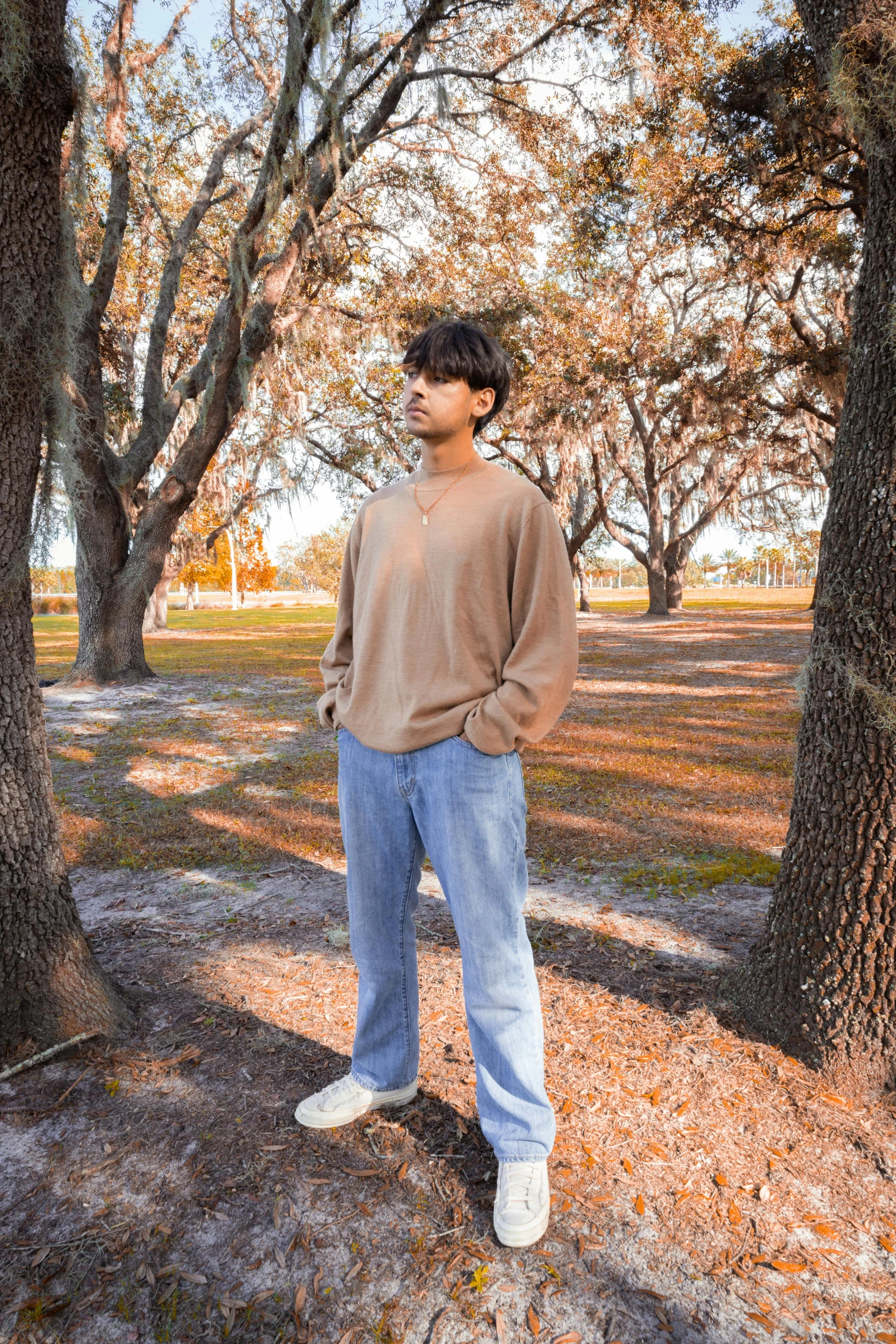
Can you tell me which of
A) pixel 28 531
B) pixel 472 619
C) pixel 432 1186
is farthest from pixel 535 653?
pixel 28 531

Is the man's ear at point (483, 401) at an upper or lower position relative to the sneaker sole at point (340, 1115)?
upper

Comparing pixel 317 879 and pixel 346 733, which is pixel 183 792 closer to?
pixel 317 879

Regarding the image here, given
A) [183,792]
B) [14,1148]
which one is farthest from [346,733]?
[183,792]

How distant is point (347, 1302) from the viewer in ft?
5.13

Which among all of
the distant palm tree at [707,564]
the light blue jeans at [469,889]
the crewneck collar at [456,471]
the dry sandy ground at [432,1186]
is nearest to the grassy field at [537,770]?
the dry sandy ground at [432,1186]

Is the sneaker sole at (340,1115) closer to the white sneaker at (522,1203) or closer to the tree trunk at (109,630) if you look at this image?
the white sneaker at (522,1203)

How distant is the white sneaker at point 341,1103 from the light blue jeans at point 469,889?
0.94ft

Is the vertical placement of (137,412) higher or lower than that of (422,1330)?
higher

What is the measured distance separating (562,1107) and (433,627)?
1.40 m

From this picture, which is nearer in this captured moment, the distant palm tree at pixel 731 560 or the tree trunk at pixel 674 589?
the tree trunk at pixel 674 589

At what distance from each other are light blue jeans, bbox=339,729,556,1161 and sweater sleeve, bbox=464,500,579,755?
8 cm

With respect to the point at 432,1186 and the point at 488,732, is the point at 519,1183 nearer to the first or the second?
the point at 432,1186

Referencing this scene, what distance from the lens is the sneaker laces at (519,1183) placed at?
5.70 ft

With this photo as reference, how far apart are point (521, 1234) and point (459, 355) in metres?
1.94
